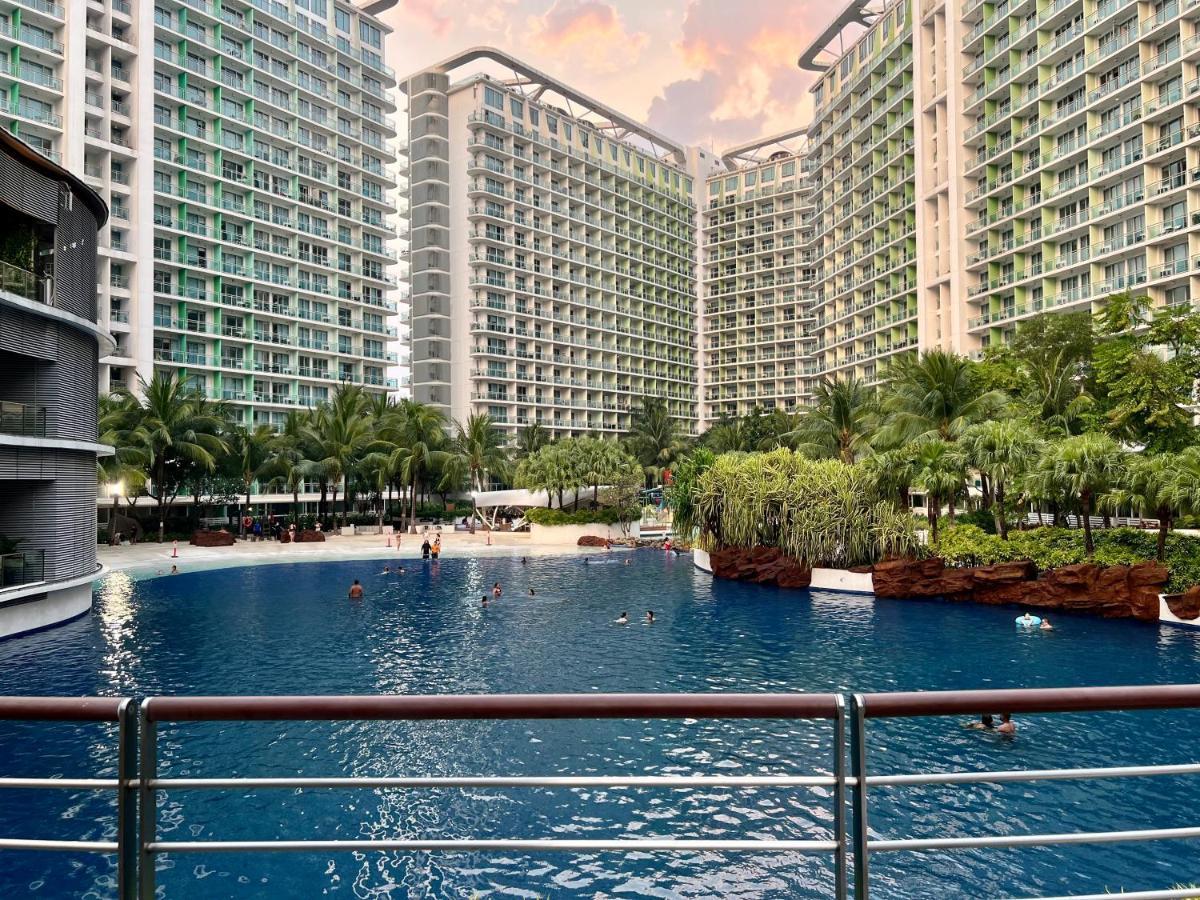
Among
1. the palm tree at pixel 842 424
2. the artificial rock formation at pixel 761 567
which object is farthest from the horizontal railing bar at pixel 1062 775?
the palm tree at pixel 842 424

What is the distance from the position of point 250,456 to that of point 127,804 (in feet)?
214

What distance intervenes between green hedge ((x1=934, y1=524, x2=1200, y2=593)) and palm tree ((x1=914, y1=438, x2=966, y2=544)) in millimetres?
1987

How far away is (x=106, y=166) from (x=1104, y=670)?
77.4m

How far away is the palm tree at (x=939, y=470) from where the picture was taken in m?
35.9

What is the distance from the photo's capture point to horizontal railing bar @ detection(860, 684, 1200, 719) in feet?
9.21

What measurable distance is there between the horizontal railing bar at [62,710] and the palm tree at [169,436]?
183ft

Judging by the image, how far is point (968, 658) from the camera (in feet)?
79.0

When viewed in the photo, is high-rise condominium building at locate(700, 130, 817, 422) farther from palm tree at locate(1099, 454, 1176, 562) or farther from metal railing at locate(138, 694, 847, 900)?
metal railing at locate(138, 694, 847, 900)

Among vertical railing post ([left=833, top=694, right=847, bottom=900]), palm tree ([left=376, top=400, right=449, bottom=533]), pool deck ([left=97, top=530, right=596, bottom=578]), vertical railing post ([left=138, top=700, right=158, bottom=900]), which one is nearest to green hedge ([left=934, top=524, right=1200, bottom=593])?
pool deck ([left=97, top=530, right=596, bottom=578])

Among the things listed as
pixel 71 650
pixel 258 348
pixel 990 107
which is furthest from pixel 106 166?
pixel 990 107

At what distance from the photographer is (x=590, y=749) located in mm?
16625

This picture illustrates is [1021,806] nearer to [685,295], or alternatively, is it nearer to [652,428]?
[652,428]

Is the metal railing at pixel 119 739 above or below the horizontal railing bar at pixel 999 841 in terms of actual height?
above

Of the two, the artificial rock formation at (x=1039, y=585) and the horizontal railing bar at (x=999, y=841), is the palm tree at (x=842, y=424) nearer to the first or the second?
the artificial rock formation at (x=1039, y=585)
